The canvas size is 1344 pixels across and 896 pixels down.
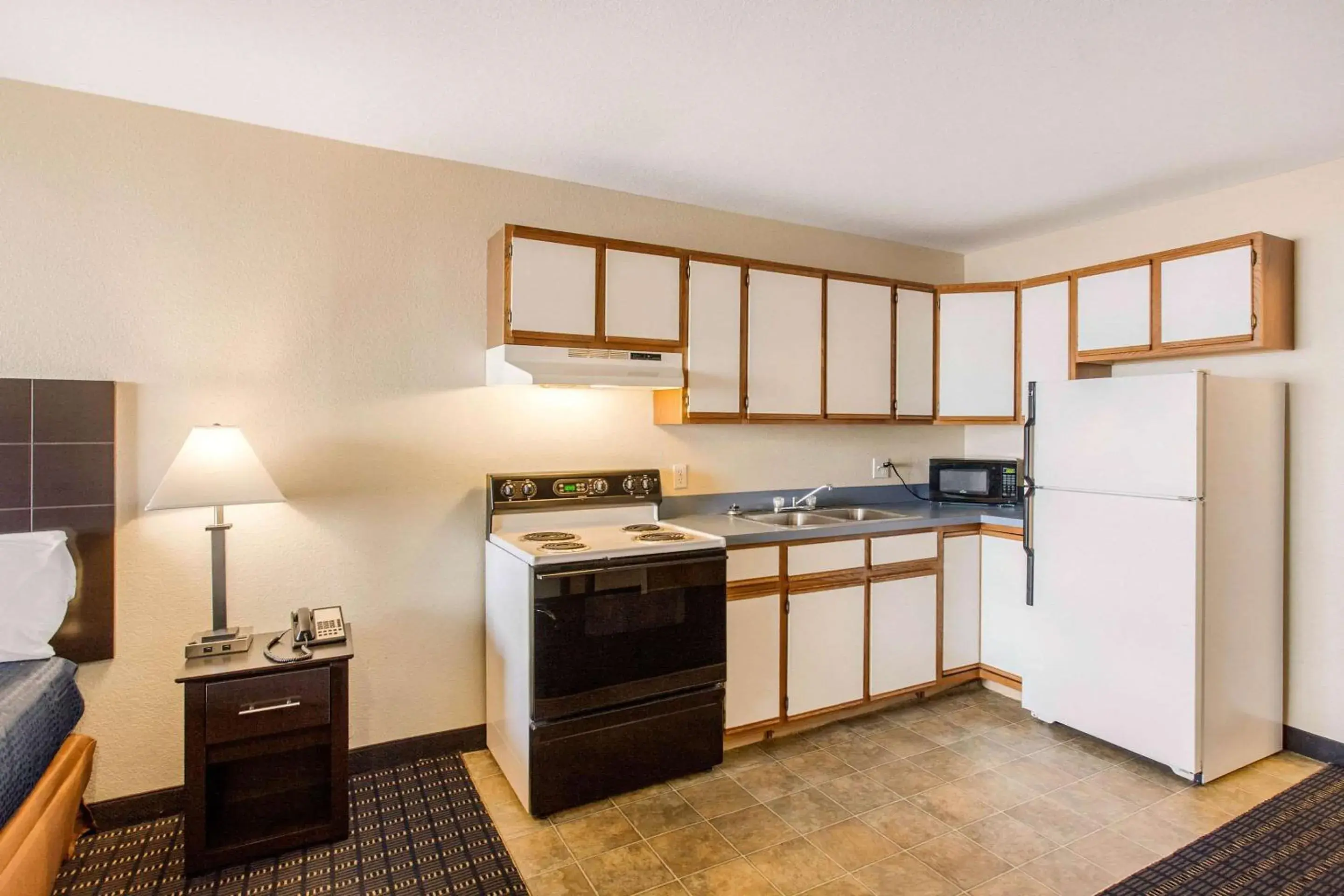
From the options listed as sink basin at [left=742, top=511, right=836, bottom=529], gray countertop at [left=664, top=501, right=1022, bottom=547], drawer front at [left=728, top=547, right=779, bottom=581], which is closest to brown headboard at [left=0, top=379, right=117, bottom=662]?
gray countertop at [left=664, top=501, right=1022, bottom=547]

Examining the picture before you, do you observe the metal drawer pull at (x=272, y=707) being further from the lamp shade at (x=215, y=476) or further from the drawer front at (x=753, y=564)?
the drawer front at (x=753, y=564)

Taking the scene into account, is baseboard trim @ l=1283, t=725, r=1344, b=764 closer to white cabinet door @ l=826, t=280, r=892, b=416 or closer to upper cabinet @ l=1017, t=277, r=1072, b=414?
upper cabinet @ l=1017, t=277, r=1072, b=414

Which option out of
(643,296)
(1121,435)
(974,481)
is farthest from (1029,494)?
(643,296)

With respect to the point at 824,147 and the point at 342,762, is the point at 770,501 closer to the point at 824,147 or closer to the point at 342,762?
the point at 824,147

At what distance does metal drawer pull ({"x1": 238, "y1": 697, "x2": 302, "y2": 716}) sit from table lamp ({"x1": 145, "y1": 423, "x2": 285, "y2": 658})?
0.22 meters

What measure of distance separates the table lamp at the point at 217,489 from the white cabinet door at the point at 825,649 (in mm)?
2069

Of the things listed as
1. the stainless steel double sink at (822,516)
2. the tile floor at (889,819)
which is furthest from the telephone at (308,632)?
the stainless steel double sink at (822,516)

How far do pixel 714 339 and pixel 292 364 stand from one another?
1.70m

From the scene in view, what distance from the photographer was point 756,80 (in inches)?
86.7

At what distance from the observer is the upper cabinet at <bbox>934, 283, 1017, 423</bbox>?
3771 millimetres

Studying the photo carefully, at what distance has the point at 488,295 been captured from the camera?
9.61 feet

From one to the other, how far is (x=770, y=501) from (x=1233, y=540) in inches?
75.5

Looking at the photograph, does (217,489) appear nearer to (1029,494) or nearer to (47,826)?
(47,826)

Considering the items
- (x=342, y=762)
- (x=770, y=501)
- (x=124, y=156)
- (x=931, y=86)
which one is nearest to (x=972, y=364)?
(x=770, y=501)
